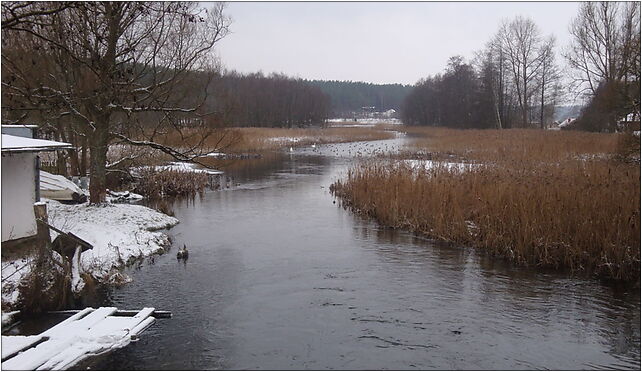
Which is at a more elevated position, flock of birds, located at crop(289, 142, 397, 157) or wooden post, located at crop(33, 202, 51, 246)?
flock of birds, located at crop(289, 142, 397, 157)

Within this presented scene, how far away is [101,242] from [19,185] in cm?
174

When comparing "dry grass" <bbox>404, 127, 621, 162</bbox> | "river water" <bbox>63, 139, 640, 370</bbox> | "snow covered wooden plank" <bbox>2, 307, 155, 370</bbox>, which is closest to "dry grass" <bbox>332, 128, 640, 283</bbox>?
"river water" <bbox>63, 139, 640, 370</bbox>

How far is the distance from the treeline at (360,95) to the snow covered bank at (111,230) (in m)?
116

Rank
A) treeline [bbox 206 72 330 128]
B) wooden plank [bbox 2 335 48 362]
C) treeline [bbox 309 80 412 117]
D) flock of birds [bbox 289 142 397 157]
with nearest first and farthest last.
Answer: wooden plank [bbox 2 335 48 362], flock of birds [bbox 289 142 397 157], treeline [bbox 206 72 330 128], treeline [bbox 309 80 412 117]

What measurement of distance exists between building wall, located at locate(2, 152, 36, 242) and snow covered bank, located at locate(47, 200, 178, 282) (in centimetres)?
56

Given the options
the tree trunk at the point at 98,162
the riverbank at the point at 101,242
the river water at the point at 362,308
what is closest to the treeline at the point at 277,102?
the tree trunk at the point at 98,162

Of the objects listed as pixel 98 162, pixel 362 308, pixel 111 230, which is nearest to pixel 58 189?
pixel 98 162

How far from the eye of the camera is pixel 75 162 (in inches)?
634

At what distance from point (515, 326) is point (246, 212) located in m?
8.68

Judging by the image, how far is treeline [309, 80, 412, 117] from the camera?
135 meters

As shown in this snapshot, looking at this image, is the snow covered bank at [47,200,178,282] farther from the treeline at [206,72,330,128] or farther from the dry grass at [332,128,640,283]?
the treeline at [206,72,330,128]

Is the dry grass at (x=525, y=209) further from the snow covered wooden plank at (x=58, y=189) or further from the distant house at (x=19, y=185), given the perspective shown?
the distant house at (x=19, y=185)

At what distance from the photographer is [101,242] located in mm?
9695

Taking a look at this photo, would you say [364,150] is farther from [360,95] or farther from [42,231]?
[360,95]
